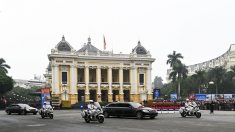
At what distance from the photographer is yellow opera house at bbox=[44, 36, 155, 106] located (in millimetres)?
85812

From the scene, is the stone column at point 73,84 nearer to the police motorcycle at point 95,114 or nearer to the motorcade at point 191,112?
the motorcade at point 191,112

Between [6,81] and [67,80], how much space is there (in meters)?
11.6

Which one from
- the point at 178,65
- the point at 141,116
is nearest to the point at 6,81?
the point at 178,65

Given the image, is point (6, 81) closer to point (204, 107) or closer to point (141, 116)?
point (204, 107)

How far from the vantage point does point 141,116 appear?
31.2 metres

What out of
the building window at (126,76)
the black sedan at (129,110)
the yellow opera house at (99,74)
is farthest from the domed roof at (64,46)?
the black sedan at (129,110)

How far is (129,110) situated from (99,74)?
5779 cm

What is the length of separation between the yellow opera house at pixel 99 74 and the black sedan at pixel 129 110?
5119 centimetres

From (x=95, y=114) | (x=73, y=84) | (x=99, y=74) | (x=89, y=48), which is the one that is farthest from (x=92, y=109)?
(x=89, y=48)

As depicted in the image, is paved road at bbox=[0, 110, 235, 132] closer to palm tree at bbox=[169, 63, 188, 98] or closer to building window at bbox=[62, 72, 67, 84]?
building window at bbox=[62, 72, 67, 84]

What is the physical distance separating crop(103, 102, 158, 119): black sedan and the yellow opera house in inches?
2015

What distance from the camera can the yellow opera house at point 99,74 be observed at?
85.8 metres

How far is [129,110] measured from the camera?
3234 centimetres

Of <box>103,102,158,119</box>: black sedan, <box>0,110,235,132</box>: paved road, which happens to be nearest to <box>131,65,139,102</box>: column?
<box>103,102,158,119</box>: black sedan
